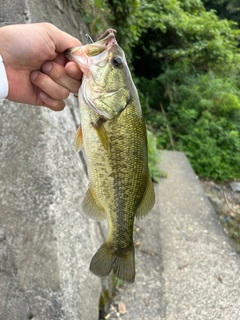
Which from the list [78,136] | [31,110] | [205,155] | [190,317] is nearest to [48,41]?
[78,136]

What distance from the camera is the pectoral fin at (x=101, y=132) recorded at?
1.62 m

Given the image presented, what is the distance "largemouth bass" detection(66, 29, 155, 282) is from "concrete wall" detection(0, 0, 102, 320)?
0.84 metres

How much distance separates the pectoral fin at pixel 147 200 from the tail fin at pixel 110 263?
0.28 m

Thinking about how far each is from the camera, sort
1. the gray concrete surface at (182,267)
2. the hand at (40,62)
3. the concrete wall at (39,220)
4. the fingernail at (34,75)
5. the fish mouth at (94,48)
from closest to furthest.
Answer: the fish mouth at (94,48)
the hand at (40,62)
the fingernail at (34,75)
the concrete wall at (39,220)
the gray concrete surface at (182,267)

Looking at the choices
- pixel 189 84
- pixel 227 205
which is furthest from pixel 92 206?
pixel 189 84

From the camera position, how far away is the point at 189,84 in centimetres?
839

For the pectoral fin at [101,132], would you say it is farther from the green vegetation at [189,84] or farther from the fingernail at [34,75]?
the green vegetation at [189,84]

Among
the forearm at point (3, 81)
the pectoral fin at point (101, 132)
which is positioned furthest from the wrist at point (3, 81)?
the pectoral fin at point (101, 132)

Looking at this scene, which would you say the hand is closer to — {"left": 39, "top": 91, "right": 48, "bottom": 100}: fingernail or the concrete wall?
{"left": 39, "top": 91, "right": 48, "bottom": 100}: fingernail

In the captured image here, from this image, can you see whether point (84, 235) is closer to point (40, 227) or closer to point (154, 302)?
point (40, 227)

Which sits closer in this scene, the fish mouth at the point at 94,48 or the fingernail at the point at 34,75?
the fish mouth at the point at 94,48

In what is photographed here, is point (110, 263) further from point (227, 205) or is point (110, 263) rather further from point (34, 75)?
point (227, 205)

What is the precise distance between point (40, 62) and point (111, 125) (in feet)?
1.93

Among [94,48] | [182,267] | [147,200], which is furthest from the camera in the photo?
[182,267]
